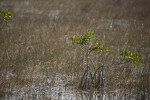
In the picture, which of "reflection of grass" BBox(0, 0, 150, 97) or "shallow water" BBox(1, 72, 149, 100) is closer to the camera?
"shallow water" BBox(1, 72, 149, 100)

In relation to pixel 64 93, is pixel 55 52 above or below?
above

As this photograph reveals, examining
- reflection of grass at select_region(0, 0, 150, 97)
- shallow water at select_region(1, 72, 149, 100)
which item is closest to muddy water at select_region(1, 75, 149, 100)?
shallow water at select_region(1, 72, 149, 100)

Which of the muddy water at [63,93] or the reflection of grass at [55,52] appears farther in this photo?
the reflection of grass at [55,52]

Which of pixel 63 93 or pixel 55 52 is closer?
pixel 63 93

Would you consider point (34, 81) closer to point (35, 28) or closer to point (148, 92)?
point (148, 92)

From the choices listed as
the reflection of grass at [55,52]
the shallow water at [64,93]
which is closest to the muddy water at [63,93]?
the shallow water at [64,93]

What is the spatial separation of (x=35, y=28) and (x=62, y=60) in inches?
143

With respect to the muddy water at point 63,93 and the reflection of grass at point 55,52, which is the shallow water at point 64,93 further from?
the reflection of grass at point 55,52

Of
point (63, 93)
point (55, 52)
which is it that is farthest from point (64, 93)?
point (55, 52)

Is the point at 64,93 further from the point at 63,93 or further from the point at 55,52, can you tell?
the point at 55,52

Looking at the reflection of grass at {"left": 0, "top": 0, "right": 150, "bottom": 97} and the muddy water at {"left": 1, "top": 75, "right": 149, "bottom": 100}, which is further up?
the reflection of grass at {"left": 0, "top": 0, "right": 150, "bottom": 97}

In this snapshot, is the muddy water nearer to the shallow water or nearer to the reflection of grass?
the shallow water

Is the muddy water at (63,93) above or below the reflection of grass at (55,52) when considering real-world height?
below

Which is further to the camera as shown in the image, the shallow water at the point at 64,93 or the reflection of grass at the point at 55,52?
the reflection of grass at the point at 55,52
